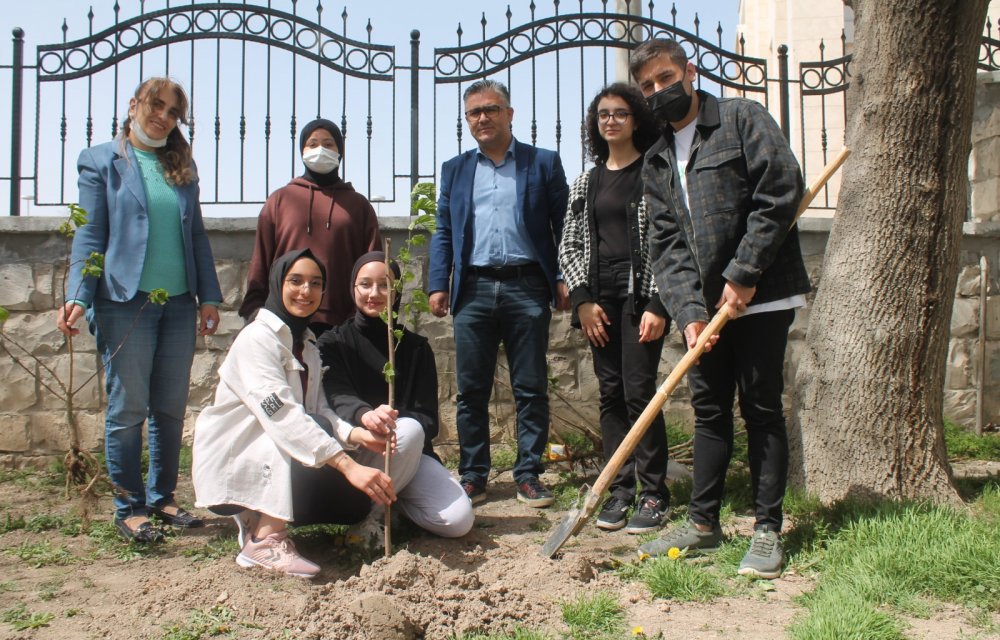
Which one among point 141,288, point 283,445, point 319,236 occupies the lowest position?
point 283,445

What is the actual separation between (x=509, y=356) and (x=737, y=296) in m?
1.47

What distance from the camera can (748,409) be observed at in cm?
298

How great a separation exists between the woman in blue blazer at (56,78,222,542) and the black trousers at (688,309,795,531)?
2.26m

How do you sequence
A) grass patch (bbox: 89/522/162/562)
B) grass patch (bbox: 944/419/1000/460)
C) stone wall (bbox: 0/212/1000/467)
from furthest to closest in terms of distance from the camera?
stone wall (bbox: 0/212/1000/467) < grass patch (bbox: 944/419/1000/460) < grass patch (bbox: 89/522/162/562)

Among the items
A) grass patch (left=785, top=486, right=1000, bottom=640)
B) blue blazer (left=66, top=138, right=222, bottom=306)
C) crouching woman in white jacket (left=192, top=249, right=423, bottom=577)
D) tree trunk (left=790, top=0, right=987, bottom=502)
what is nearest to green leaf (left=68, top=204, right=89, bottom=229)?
blue blazer (left=66, top=138, right=222, bottom=306)

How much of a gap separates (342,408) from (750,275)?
1.64 metres

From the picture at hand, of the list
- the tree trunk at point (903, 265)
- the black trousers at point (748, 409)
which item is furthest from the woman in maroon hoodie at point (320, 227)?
the tree trunk at point (903, 265)

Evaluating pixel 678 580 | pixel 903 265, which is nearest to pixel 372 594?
pixel 678 580

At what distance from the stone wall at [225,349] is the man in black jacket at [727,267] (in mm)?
1972

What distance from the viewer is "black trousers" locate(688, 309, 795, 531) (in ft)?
9.59

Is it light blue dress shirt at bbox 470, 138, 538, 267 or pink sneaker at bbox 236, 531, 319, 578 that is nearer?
pink sneaker at bbox 236, 531, 319, 578

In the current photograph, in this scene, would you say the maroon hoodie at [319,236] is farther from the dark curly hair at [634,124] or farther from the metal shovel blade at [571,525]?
the metal shovel blade at [571,525]

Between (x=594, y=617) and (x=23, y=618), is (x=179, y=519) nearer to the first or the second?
(x=23, y=618)

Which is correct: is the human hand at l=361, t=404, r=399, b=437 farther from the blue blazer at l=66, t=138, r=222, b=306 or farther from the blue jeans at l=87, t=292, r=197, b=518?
the blue blazer at l=66, t=138, r=222, b=306
